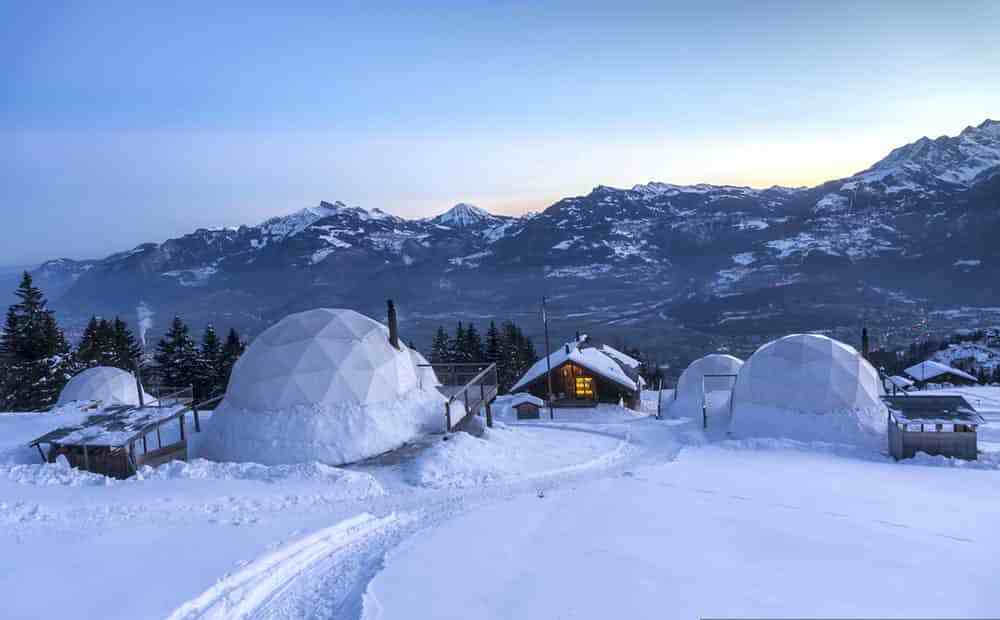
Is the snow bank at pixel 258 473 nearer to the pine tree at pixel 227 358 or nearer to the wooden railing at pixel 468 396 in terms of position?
the wooden railing at pixel 468 396

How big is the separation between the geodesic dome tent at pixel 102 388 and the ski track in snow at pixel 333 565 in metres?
21.7

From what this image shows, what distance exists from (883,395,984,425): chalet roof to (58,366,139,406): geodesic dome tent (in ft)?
102

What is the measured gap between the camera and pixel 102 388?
26.8 metres

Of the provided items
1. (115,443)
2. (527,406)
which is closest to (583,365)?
(527,406)

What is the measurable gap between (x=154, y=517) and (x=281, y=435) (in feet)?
15.0

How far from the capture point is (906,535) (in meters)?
8.14

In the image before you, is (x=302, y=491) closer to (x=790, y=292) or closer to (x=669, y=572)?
(x=669, y=572)

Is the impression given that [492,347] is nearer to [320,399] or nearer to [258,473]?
[320,399]

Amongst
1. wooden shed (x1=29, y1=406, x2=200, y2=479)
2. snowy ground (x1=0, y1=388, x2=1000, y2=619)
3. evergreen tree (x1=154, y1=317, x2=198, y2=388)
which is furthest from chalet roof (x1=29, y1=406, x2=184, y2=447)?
evergreen tree (x1=154, y1=317, x2=198, y2=388)

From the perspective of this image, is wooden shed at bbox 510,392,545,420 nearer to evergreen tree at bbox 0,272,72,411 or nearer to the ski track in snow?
the ski track in snow

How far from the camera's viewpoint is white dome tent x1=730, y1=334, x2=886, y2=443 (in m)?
17.6

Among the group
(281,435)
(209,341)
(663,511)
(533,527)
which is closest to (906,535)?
(663,511)

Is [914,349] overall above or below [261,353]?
below

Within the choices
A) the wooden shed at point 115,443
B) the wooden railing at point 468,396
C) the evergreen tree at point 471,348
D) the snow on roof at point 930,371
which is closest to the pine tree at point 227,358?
the evergreen tree at point 471,348
